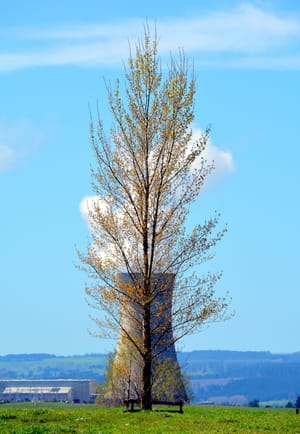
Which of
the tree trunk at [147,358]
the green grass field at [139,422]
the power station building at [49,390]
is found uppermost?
the power station building at [49,390]

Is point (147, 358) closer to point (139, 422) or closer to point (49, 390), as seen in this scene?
point (139, 422)

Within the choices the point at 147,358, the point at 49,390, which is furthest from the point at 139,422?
the point at 49,390

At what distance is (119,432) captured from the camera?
22391 mm

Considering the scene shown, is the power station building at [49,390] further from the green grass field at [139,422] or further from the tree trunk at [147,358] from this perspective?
the green grass field at [139,422]

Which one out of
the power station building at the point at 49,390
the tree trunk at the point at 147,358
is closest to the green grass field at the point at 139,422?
the tree trunk at the point at 147,358

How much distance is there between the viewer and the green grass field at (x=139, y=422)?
22672 mm

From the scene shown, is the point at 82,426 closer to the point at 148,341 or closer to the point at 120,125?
the point at 148,341

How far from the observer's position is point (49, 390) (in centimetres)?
14850

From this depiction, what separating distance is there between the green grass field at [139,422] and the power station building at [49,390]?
346 feet

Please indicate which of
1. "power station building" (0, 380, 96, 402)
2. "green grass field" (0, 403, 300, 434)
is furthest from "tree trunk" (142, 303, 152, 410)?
"power station building" (0, 380, 96, 402)

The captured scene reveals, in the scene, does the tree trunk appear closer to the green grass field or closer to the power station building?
the green grass field

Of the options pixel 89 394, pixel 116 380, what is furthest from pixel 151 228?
pixel 89 394

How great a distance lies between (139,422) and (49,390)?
413 ft

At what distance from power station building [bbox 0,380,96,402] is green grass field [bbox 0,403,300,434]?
346ft
